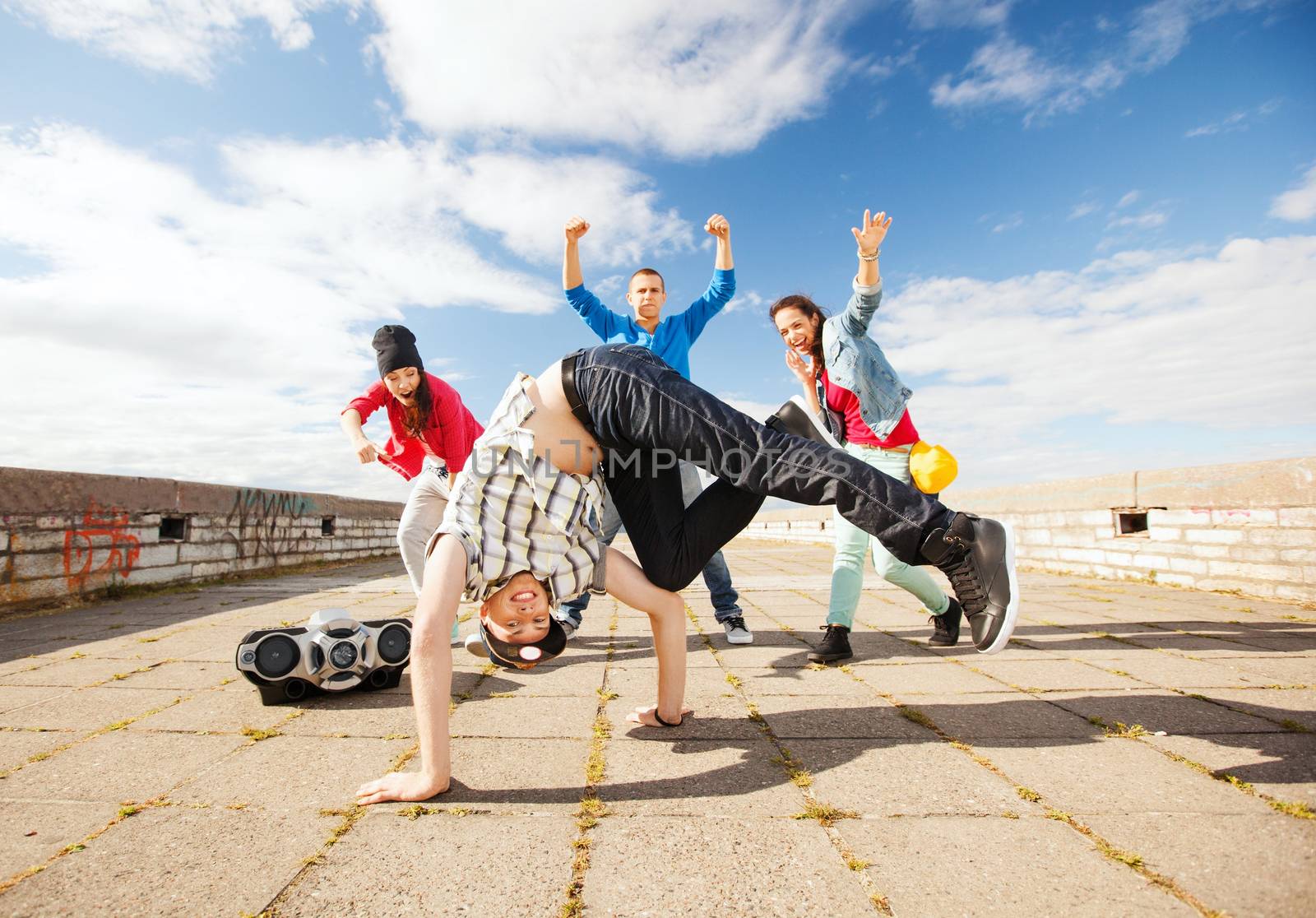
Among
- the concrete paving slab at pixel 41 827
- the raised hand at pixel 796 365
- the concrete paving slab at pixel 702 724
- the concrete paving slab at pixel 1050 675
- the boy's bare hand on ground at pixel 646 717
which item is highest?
the raised hand at pixel 796 365

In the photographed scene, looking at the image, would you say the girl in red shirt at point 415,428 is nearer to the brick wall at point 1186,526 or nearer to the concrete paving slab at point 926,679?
the concrete paving slab at point 926,679

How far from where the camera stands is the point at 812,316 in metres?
3.35

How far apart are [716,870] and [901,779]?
68 centimetres

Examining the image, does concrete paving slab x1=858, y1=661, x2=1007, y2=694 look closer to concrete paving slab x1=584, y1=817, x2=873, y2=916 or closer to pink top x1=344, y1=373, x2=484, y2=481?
concrete paving slab x1=584, y1=817, x2=873, y2=916

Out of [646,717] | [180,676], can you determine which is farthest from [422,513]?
[646,717]

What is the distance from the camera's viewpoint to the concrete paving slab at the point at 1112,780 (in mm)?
1486

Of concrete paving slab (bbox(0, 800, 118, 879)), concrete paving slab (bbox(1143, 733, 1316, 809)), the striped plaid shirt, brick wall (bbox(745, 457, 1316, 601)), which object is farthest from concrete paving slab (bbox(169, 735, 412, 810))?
brick wall (bbox(745, 457, 1316, 601))

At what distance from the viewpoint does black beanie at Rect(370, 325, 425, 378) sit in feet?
10.5

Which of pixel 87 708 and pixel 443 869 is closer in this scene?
pixel 443 869

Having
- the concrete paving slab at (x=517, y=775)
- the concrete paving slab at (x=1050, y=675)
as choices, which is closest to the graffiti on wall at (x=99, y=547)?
the concrete paving slab at (x=517, y=775)

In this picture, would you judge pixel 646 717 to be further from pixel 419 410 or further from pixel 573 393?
pixel 419 410

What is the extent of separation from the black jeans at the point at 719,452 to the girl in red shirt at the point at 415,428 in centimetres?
158

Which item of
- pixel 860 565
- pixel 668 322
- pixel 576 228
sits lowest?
A: pixel 860 565

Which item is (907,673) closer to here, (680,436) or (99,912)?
(680,436)
